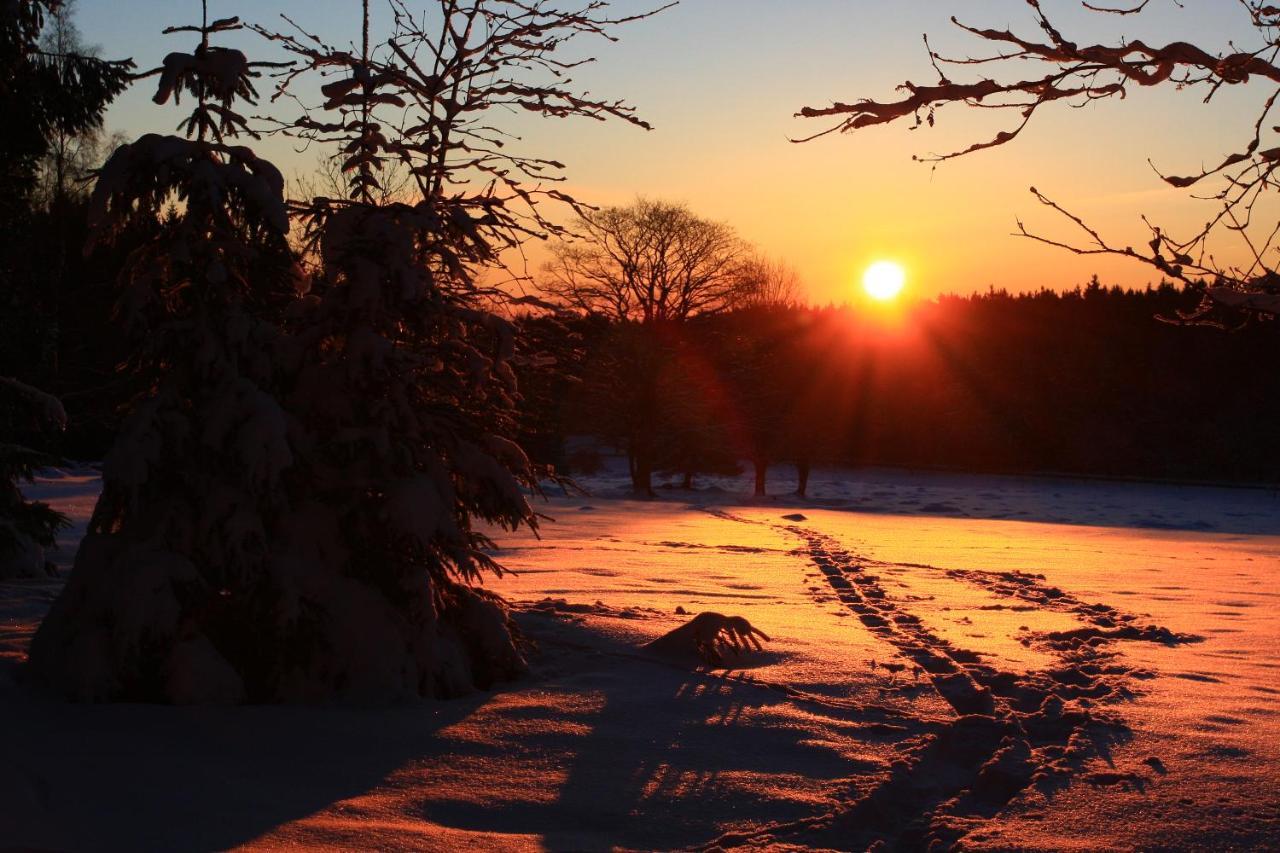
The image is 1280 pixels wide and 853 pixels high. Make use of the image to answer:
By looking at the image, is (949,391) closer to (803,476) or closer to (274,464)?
(803,476)

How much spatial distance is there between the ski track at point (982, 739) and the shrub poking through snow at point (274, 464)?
265 centimetres

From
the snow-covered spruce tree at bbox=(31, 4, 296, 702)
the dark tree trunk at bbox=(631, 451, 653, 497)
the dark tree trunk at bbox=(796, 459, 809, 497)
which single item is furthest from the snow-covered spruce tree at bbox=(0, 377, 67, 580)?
Result: the dark tree trunk at bbox=(796, 459, 809, 497)

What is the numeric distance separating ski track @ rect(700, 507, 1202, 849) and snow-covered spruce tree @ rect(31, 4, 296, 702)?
10.4 feet

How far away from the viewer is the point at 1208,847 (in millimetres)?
4582

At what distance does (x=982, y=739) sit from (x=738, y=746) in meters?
1.46

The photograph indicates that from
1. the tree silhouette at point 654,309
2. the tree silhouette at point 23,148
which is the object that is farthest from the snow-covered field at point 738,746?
the tree silhouette at point 654,309

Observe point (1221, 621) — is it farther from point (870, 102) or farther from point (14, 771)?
point (14, 771)

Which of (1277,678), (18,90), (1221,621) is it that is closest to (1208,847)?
(1277,678)

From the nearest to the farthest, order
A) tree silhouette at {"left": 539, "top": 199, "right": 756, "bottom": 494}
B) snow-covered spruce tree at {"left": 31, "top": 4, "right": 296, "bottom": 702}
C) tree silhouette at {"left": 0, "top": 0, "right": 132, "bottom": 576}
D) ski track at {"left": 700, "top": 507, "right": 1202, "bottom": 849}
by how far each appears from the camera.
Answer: ski track at {"left": 700, "top": 507, "right": 1202, "bottom": 849} < snow-covered spruce tree at {"left": 31, "top": 4, "right": 296, "bottom": 702} < tree silhouette at {"left": 0, "top": 0, "right": 132, "bottom": 576} < tree silhouette at {"left": 539, "top": 199, "right": 756, "bottom": 494}

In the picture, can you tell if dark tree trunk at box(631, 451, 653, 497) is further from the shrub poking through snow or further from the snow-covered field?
the shrub poking through snow

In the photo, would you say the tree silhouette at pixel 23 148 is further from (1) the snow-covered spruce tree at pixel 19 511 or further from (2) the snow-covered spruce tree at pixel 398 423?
(2) the snow-covered spruce tree at pixel 398 423

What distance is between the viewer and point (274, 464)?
19.8 feet

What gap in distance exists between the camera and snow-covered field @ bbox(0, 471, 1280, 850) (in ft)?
15.1

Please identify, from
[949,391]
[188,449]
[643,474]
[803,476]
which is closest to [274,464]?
[188,449]
